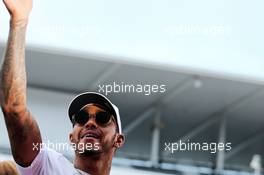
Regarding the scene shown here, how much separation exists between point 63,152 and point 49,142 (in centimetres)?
11

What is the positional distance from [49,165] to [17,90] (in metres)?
0.25

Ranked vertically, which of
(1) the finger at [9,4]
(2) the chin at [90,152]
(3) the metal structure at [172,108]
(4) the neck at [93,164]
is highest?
(3) the metal structure at [172,108]

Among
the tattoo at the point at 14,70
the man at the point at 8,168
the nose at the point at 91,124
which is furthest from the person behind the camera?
the nose at the point at 91,124

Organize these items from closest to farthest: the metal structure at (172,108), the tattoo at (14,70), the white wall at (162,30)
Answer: the tattoo at (14,70)
the white wall at (162,30)
the metal structure at (172,108)

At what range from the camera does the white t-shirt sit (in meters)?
2.59

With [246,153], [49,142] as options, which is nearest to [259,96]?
[246,153]

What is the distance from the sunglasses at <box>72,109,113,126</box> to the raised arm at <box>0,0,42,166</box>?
204 millimetres

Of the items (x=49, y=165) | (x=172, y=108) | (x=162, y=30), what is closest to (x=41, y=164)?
(x=49, y=165)

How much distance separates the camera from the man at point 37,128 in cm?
252

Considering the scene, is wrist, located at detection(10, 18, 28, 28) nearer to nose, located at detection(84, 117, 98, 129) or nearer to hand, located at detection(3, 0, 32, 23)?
hand, located at detection(3, 0, 32, 23)

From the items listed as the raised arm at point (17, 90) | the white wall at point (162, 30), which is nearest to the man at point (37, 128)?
the raised arm at point (17, 90)

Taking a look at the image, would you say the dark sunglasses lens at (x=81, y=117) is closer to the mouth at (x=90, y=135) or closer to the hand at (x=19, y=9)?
the mouth at (x=90, y=135)

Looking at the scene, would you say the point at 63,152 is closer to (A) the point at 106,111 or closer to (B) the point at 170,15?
(A) the point at 106,111

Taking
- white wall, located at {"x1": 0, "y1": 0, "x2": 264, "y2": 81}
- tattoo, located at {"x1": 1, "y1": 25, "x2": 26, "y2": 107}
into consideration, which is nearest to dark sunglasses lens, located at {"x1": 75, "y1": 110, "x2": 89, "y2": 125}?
tattoo, located at {"x1": 1, "y1": 25, "x2": 26, "y2": 107}
